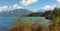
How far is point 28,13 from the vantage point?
4641 millimetres

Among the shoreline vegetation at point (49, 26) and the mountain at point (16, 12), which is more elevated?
the mountain at point (16, 12)

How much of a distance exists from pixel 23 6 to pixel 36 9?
1.28 ft

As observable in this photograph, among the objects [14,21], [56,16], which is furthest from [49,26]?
[14,21]

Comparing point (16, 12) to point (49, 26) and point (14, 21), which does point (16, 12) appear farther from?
point (49, 26)

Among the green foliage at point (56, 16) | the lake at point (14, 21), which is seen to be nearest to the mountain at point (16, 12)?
the lake at point (14, 21)

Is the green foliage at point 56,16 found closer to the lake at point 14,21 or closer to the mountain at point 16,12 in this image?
the lake at point 14,21

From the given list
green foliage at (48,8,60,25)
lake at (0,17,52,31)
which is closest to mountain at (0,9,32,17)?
lake at (0,17,52,31)

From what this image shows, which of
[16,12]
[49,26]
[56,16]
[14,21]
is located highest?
[16,12]

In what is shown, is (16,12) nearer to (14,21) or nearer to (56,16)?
(14,21)

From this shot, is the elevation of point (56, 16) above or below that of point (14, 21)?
above

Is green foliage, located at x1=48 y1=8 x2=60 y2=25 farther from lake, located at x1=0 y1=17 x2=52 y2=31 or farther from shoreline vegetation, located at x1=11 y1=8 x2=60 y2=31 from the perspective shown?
lake, located at x1=0 y1=17 x2=52 y2=31

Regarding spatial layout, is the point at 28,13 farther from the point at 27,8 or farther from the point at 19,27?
the point at 19,27

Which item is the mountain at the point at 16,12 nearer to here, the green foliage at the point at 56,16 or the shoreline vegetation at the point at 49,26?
the shoreline vegetation at the point at 49,26

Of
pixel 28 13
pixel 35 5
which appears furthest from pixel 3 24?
pixel 35 5
